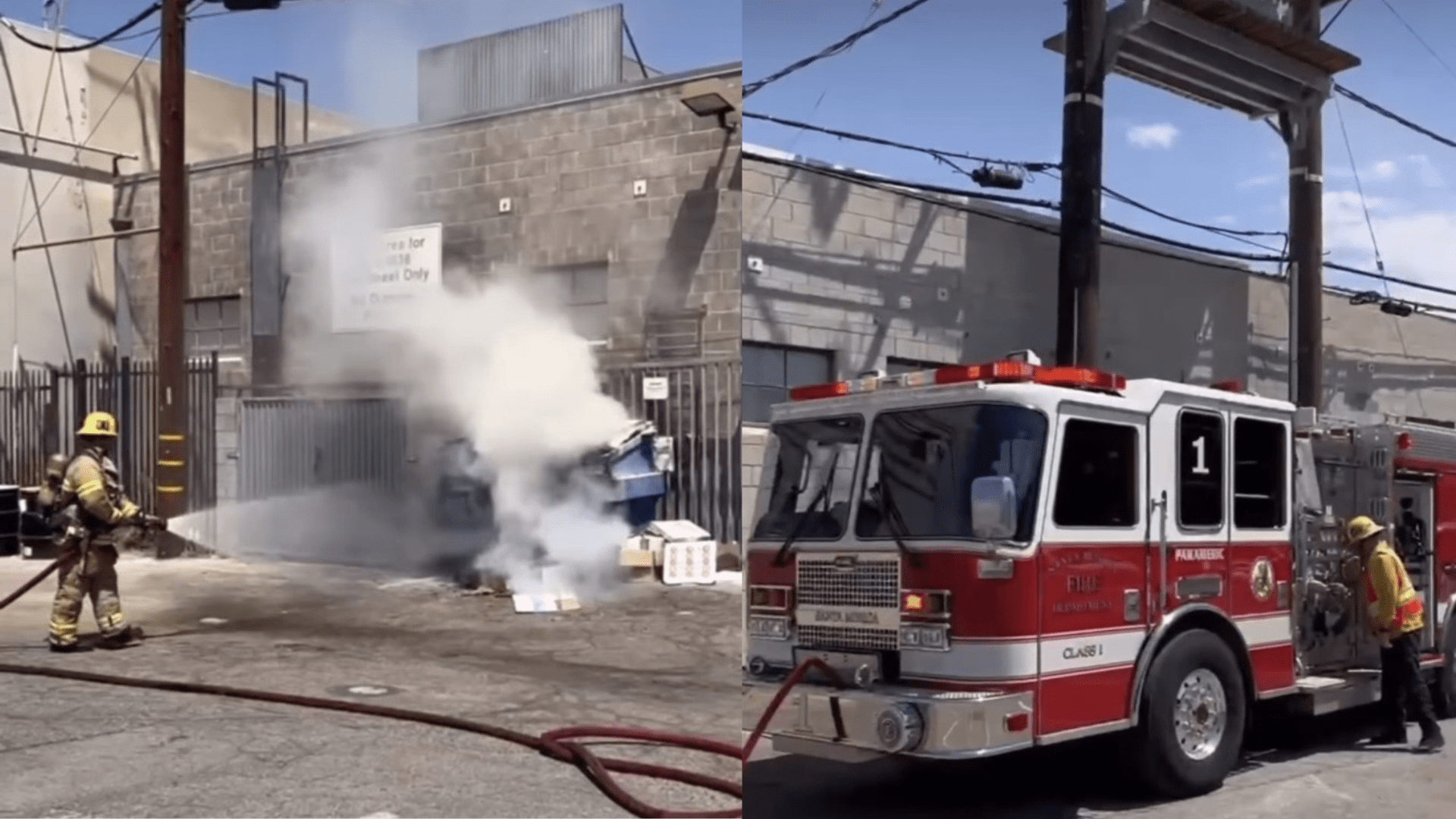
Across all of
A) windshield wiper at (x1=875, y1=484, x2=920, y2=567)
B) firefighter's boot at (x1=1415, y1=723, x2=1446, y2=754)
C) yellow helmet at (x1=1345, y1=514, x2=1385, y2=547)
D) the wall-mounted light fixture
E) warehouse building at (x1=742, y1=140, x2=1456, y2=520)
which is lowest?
firefighter's boot at (x1=1415, y1=723, x2=1446, y2=754)

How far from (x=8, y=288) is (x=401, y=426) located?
3470 mm

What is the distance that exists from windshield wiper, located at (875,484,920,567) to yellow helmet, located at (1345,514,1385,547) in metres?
3.09

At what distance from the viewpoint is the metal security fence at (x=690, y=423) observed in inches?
363

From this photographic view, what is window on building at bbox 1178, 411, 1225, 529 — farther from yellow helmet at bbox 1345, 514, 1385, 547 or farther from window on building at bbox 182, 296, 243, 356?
window on building at bbox 182, 296, 243, 356

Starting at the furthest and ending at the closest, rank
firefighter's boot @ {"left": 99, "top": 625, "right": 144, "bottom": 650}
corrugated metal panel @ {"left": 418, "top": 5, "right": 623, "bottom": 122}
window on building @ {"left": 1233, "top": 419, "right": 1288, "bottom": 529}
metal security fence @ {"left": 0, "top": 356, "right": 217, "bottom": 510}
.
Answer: metal security fence @ {"left": 0, "top": 356, "right": 217, "bottom": 510}
firefighter's boot @ {"left": 99, "top": 625, "right": 144, "bottom": 650}
corrugated metal panel @ {"left": 418, "top": 5, "right": 623, "bottom": 122}
window on building @ {"left": 1233, "top": 419, "right": 1288, "bottom": 529}

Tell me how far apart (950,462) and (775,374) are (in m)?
1.18

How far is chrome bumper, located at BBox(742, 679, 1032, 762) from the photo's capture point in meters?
4.27

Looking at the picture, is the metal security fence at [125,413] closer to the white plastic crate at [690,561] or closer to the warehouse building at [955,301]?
the white plastic crate at [690,561]

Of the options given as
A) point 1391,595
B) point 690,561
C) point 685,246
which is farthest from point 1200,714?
point 685,246

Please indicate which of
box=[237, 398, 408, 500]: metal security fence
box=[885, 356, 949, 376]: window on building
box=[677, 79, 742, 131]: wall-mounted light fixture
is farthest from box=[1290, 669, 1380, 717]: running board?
box=[237, 398, 408, 500]: metal security fence

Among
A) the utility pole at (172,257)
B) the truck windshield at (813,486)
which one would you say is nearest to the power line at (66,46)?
the utility pole at (172,257)

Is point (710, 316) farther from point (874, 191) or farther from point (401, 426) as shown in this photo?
point (874, 191)

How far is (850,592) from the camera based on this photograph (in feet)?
15.8

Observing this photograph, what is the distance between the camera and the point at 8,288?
38.1ft
